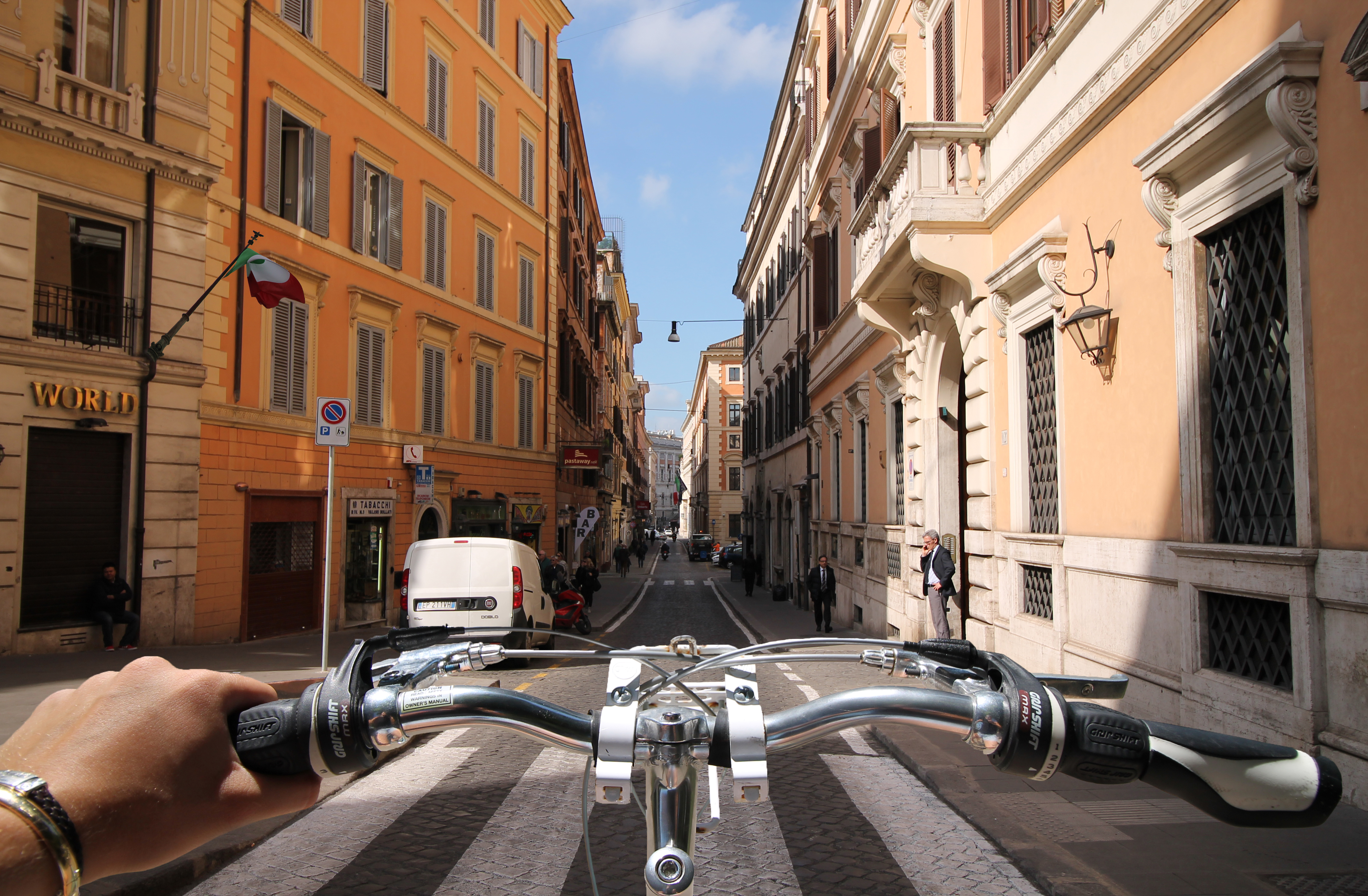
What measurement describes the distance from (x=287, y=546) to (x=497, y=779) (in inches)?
458

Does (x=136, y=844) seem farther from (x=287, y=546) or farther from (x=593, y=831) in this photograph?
(x=287, y=546)

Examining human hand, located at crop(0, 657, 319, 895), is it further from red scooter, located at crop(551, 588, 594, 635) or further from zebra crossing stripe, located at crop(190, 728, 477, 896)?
red scooter, located at crop(551, 588, 594, 635)

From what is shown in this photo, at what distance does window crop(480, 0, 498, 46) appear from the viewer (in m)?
25.5

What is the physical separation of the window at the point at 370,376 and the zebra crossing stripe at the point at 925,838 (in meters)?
14.7

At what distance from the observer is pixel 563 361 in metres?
33.3

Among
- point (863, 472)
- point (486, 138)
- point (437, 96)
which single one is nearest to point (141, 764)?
point (863, 472)

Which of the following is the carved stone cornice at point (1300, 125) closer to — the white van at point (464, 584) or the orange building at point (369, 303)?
the white van at point (464, 584)

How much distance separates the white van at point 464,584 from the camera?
13562mm

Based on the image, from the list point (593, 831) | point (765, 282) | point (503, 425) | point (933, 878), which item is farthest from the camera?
point (765, 282)

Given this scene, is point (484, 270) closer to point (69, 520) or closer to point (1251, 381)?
point (69, 520)

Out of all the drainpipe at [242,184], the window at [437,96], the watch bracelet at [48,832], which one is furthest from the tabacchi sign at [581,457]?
the watch bracelet at [48,832]

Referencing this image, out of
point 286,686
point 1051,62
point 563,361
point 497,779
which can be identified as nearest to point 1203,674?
point 497,779

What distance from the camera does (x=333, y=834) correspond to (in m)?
5.72

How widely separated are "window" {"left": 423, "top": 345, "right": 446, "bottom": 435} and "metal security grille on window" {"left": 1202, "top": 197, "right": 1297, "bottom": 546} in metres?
18.0
